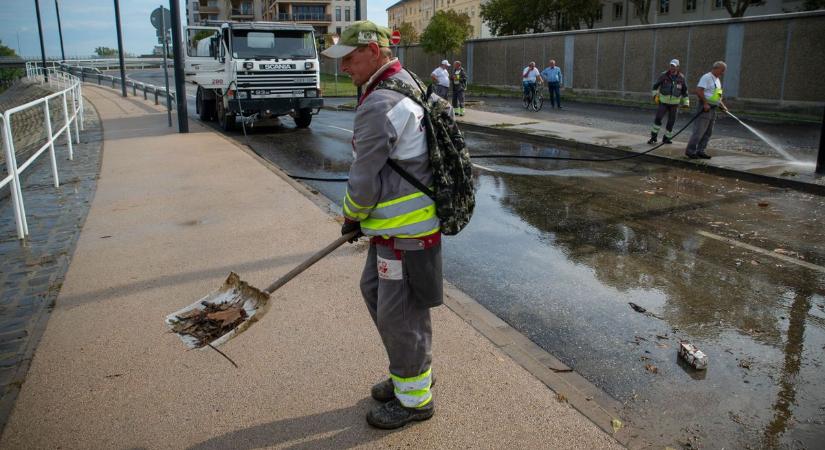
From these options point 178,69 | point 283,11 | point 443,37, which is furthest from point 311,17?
point 178,69

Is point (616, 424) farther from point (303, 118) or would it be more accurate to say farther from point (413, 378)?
point (303, 118)

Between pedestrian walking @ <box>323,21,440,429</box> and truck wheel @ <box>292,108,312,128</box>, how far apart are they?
15123 mm

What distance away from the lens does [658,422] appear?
3.47 m

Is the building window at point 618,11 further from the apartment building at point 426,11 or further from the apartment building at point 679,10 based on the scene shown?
the apartment building at point 426,11

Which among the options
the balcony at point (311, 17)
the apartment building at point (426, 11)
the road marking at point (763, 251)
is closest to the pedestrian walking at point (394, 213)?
the road marking at point (763, 251)

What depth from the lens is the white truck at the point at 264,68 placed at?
16.6 m

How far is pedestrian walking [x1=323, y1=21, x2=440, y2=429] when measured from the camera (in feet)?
9.65

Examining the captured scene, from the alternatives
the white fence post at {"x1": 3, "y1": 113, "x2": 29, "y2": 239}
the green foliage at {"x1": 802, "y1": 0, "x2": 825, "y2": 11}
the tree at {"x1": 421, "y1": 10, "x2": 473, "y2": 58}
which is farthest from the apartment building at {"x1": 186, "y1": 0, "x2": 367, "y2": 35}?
the white fence post at {"x1": 3, "y1": 113, "x2": 29, "y2": 239}

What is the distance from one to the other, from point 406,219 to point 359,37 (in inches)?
34.8

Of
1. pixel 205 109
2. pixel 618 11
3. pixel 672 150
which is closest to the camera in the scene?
pixel 672 150

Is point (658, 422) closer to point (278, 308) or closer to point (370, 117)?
point (370, 117)

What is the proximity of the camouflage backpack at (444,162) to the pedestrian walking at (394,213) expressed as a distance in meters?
0.03

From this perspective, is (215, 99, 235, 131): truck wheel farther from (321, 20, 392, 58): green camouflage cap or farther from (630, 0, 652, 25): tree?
(630, 0, 652, 25): tree

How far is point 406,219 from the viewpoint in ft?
10.1
